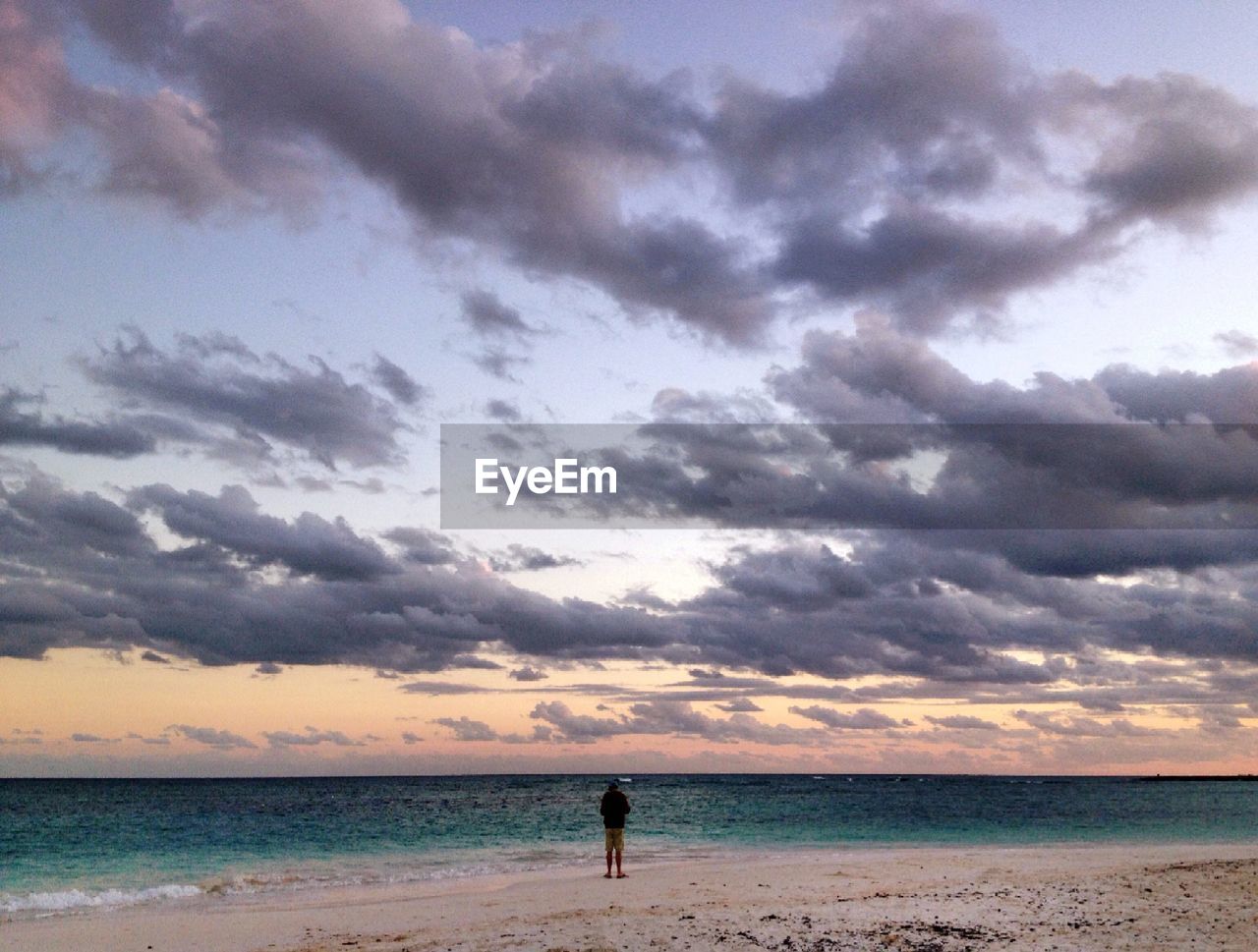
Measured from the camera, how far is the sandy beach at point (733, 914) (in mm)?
15477

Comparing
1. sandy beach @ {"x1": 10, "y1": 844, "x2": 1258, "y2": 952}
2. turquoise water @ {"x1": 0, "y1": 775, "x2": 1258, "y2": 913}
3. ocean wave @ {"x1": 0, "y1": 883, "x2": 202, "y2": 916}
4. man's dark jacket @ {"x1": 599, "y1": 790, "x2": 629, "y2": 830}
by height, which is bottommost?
turquoise water @ {"x1": 0, "y1": 775, "x2": 1258, "y2": 913}

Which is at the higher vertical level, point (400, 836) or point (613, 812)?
point (613, 812)

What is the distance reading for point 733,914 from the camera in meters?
18.1

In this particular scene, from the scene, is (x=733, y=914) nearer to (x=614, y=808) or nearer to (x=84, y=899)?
(x=614, y=808)

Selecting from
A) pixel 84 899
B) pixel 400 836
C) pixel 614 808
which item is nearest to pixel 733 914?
pixel 614 808

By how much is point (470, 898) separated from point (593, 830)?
32747 mm

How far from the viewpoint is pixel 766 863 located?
31969 mm

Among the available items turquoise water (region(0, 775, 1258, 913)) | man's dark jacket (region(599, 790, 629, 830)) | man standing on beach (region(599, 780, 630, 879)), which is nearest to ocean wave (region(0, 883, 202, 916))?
turquoise water (region(0, 775, 1258, 913))

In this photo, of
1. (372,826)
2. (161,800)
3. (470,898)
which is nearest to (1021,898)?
(470,898)

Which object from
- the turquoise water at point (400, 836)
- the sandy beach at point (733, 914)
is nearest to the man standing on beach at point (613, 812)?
the sandy beach at point (733, 914)

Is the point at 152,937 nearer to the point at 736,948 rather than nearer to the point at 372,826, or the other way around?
the point at 736,948

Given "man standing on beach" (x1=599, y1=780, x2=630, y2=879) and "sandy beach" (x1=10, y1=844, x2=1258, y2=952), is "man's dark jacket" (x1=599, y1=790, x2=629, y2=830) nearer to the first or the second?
"man standing on beach" (x1=599, y1=780, x2=630, y2=879)

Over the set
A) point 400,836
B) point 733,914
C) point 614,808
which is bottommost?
point 400,836

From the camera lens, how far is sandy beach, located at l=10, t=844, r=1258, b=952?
15477 mm
